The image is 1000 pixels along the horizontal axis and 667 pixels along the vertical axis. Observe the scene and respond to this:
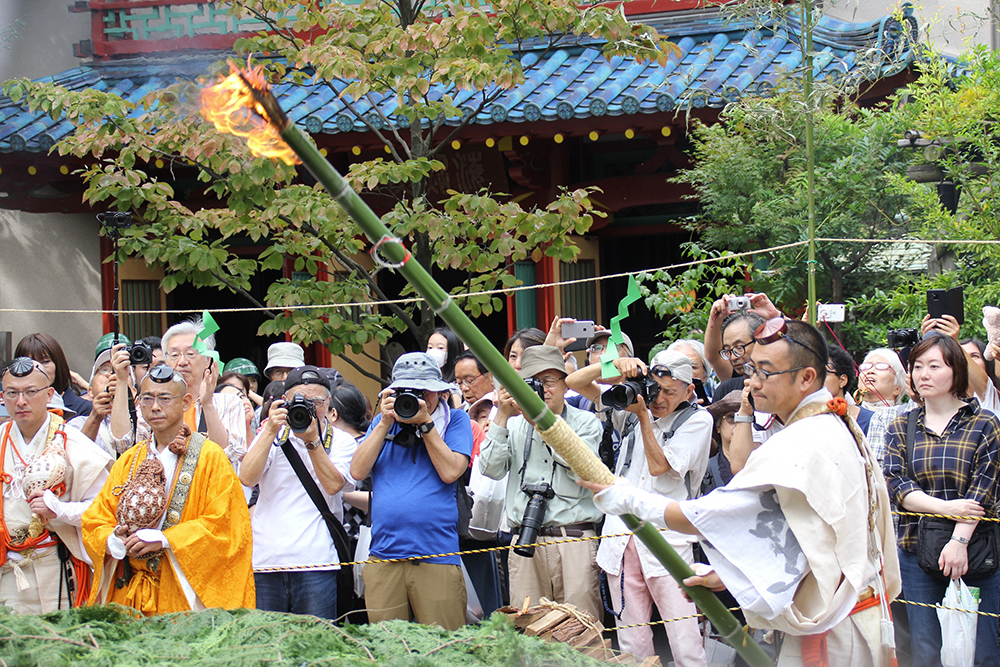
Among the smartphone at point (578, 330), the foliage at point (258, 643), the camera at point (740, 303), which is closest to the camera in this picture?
the foliage at point (258, 643)

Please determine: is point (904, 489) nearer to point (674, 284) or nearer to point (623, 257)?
point (674, 284)

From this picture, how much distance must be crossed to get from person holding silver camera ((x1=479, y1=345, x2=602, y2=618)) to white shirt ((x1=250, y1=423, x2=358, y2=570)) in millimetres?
766

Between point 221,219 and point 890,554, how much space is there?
161 inches

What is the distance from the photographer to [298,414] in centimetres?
412

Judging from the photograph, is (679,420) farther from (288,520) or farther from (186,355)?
(186,355)

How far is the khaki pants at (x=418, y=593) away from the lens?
417 cm

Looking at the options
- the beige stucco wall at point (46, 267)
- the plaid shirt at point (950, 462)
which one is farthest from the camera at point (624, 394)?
the beige stucco wall at point (46, 267)

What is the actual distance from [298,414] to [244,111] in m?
2.50

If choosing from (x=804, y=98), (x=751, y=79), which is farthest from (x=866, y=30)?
(x=804, y=98)

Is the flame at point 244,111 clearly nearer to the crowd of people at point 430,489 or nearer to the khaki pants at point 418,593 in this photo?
the crowd of people at point 430,489

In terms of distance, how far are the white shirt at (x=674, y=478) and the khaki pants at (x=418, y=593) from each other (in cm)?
69

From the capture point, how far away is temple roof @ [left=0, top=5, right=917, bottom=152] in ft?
21.1

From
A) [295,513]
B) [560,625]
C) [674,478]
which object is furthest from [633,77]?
[560,625]

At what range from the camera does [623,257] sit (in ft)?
28.5
